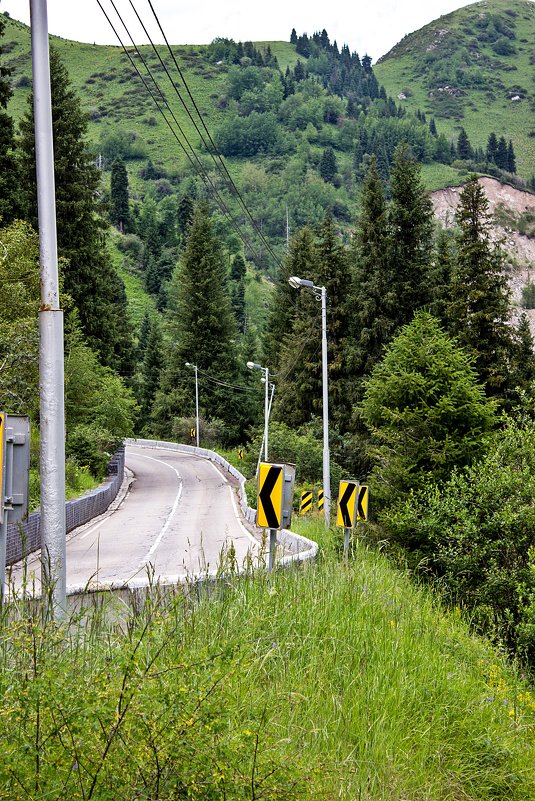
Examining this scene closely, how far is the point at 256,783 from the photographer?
11.9ft

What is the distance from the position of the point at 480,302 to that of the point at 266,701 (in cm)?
3421

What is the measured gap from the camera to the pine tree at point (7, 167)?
30673mm

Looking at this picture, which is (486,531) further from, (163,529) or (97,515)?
(97,515)

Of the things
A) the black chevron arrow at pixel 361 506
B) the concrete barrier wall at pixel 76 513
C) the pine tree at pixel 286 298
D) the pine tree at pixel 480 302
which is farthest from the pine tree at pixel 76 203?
the black chevron arrow at pixel 361 506

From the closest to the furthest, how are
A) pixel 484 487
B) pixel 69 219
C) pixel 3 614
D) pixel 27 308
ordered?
pixel 3 614, pixel 484 487, pixel 27 308, pixel 69 219

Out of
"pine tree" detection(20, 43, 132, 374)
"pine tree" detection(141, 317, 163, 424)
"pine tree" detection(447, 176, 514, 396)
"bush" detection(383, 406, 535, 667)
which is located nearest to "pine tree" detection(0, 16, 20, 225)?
"pine tree" detection(20, 43, 132, 374)

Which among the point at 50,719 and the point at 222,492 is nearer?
the point at 50,719

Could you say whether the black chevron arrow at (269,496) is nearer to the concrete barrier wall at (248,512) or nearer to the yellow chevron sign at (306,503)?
the concrete barrier wall at (248,512)

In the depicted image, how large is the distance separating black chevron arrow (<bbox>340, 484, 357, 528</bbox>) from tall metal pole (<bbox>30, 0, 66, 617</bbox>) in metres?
6.47

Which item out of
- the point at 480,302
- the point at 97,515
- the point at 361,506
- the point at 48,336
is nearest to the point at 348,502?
the point at 361,506

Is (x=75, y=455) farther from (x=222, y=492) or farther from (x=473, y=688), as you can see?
(x=473, y=688)

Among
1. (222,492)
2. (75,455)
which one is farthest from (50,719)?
(222,492)

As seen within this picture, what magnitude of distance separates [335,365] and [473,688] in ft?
135

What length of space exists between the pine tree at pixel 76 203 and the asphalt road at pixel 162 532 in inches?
340
